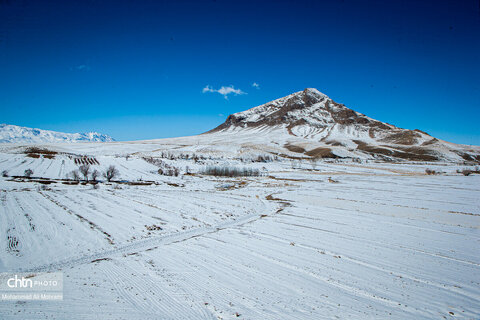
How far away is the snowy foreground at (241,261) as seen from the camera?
694 centimetres

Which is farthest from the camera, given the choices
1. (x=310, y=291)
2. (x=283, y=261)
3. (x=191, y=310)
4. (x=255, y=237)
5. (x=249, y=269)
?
(x=255, y=237)

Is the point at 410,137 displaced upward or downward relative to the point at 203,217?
upward

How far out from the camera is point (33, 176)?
121 feet

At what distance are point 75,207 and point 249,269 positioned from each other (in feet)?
54.9

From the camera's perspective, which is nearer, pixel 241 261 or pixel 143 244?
pixel 241 261

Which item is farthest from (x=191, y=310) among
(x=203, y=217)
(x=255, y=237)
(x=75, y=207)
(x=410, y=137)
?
(x=410, y=137)

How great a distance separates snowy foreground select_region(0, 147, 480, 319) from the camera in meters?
6.94

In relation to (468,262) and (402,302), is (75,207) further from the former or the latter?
(468,262)

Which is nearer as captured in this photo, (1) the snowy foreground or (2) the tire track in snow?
(1) the snowy foreground

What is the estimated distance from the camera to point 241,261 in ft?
33.6

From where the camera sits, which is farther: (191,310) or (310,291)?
(310,291)

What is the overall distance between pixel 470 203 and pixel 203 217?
94.0 ft

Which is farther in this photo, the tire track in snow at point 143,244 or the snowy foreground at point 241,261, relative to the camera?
the tire track in snow at point 143,244

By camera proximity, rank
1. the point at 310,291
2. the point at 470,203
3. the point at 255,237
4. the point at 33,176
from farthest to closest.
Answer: the point at 33,176 < the point at 470,203 < the point at 255,237 < the point at 310,291
